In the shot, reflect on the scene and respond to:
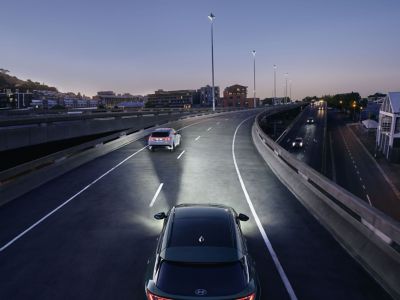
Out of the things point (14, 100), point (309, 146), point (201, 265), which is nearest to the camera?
point (201, 265)

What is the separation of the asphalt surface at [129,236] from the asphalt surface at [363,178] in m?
24.5

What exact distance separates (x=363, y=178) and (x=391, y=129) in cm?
1453

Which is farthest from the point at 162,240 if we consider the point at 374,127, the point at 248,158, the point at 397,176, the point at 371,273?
the point at 374,127

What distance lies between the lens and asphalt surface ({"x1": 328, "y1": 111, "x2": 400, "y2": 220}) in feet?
111

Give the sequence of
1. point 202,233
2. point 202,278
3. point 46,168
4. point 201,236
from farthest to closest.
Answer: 1. point 46,168
2. point 202,233
3. point 201,236
4. point 202,278

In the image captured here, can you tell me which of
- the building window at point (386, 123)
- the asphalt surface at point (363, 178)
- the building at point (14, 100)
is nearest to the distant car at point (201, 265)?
the asphalt surface at point (363, 178)

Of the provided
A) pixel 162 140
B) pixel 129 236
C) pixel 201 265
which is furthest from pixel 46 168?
pixel 201 265

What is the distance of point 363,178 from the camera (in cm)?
4394

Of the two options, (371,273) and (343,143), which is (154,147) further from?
(343,143)

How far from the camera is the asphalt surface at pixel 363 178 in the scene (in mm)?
33706

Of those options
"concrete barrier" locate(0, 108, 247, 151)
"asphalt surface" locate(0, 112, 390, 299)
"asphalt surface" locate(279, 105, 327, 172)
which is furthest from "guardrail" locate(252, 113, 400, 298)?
"asphalt surface" locate(279, 105, 327, 172)

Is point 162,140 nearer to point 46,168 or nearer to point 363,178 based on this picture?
point 46,168

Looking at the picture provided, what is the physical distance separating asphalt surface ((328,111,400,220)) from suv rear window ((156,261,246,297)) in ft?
101

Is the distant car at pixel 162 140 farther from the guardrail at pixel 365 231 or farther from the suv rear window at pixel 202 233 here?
the suv rear window at pixel 202 233
